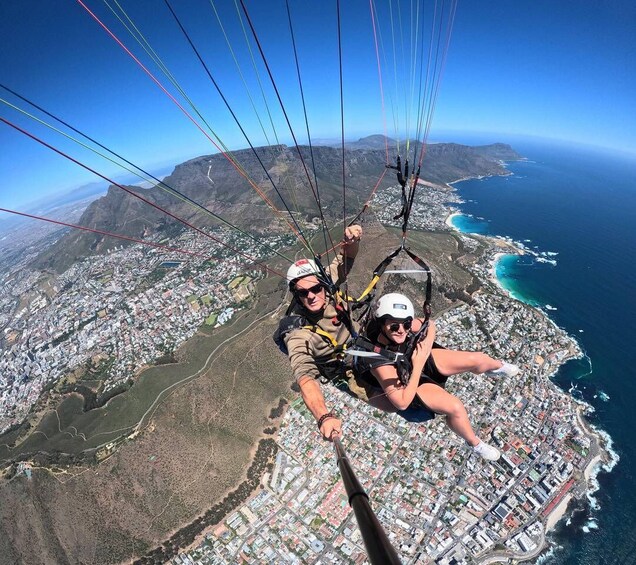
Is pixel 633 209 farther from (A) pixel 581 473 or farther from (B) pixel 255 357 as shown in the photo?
(B) pixel 255 357

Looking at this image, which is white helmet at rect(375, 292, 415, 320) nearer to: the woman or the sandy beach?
the woman

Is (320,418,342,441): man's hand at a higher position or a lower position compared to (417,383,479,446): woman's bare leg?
higher

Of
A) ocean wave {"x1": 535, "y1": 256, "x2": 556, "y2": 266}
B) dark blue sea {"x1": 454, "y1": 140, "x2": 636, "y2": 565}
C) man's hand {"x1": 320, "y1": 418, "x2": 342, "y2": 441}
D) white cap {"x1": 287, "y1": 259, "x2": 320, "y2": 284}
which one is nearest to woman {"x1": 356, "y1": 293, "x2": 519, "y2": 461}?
white cap {"x1": 287, "y1": 259, "x2": 320, "y2": 284}

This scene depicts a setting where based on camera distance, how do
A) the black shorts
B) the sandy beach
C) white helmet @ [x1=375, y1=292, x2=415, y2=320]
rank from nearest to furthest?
1. white helmet @ [x1=375, y1=292, x2=415, y2=320]
2. the black shorts
3. the sandy beach

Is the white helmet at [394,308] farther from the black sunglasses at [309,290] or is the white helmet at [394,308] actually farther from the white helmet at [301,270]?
the white helmet at [301,270]

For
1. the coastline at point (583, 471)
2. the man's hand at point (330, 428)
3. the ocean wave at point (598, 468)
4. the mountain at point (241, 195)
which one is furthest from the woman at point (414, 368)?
the mountain at point (241, 195)

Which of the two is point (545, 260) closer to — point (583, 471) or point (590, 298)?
point (590, 298)

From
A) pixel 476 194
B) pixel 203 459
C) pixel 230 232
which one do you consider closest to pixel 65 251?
pixel 230 232
